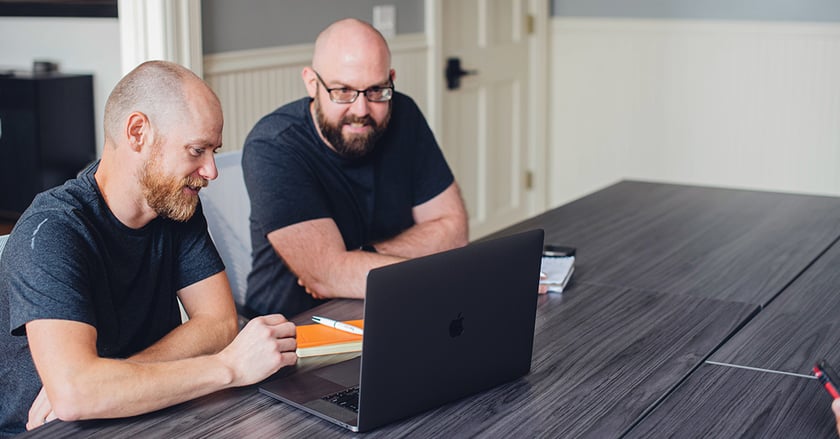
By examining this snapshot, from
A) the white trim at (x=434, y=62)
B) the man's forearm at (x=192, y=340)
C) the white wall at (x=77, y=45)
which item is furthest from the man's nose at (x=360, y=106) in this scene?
the white wall at (x=77, y=45)

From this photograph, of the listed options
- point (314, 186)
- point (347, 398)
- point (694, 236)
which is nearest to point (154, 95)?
point (347, 398)

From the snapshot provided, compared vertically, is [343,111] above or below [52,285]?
above

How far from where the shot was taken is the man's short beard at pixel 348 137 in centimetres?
226

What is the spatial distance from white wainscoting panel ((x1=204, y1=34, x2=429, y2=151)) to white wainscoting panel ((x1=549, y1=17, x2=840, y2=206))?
1.83 meters

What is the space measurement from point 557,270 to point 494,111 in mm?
2788

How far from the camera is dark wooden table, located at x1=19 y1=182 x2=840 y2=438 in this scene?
1356 millimetres

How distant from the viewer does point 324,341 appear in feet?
5.41

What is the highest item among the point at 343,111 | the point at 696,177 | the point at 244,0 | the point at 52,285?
the point at 244,0

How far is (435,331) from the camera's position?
1.38 m

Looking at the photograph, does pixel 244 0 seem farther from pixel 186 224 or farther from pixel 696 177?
pixel 696 177

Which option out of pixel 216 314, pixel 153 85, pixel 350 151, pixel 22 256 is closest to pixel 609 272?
pixel 350 151

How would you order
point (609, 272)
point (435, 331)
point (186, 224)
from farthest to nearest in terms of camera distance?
point (609, 272) → point (186, 224) → point (435, 331)

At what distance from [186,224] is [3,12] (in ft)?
10.6

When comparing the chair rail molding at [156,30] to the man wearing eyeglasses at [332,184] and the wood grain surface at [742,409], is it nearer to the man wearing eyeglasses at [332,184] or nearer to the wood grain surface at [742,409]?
the man wearing eyeglasses at [332,184]
